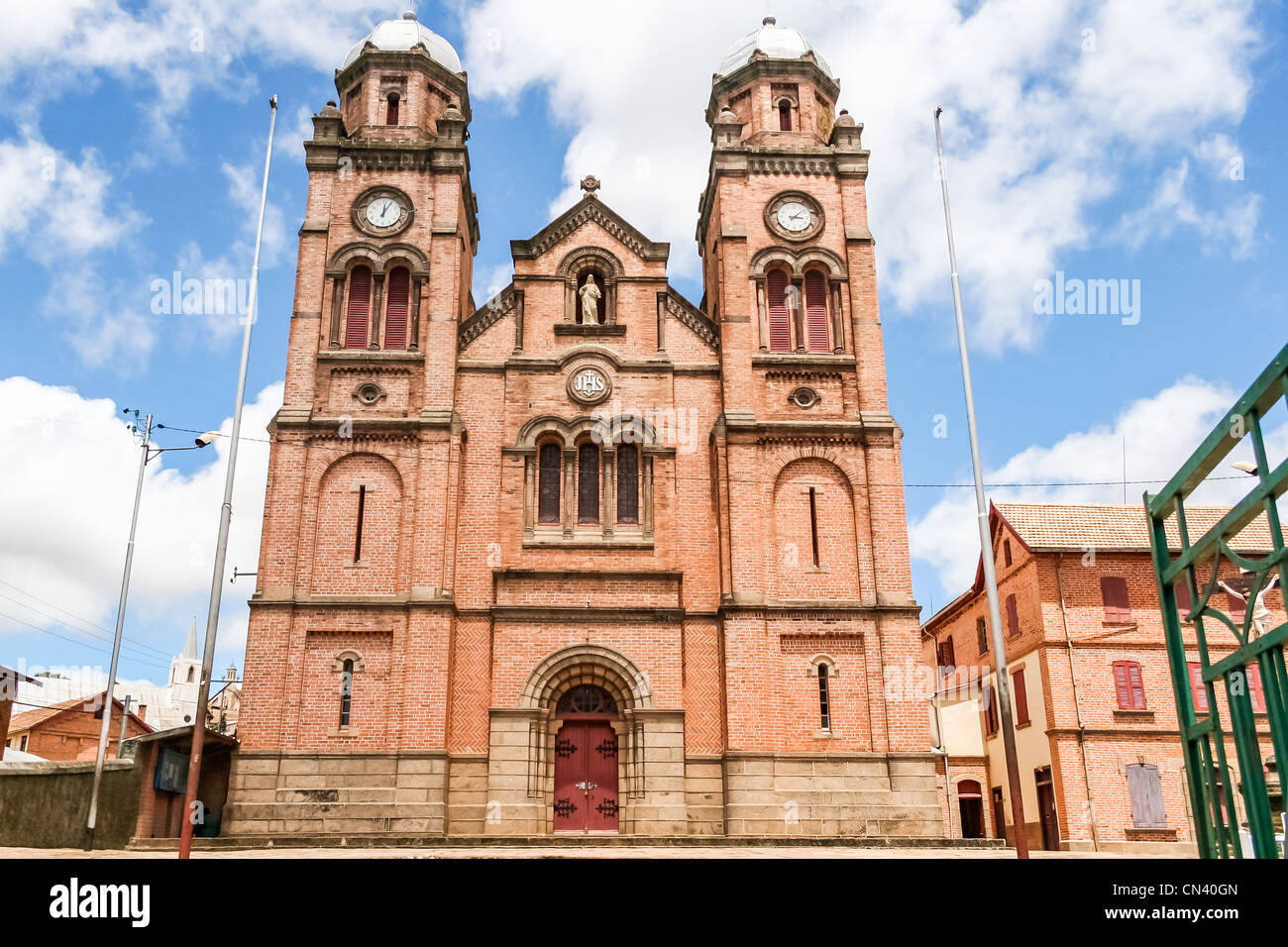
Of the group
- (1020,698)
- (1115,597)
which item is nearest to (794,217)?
(1115,597)

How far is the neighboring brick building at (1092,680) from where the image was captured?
3073 cm

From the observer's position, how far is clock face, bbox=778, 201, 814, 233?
99.2ft

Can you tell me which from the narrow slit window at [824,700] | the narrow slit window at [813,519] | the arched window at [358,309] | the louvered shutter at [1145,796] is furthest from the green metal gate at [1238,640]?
the louvered shutter at [1145,796]

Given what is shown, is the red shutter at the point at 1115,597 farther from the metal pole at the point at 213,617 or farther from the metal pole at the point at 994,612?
the metal pole at the point at 213,617

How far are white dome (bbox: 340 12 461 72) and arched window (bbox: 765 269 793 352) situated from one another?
1189 centimetres

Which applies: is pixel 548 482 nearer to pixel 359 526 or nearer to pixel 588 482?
pixel 588 482

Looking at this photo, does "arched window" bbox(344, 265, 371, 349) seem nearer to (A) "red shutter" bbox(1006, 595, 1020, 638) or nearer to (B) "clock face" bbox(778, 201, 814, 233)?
(B) "clock face" bbox(778, 201, 814, 233)

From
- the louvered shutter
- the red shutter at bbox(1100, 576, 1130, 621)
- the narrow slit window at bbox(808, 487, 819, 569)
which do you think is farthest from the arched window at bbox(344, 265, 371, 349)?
the louvered shutter

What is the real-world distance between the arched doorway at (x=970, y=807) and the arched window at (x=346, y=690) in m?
23.2

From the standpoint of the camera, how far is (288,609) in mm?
25891
